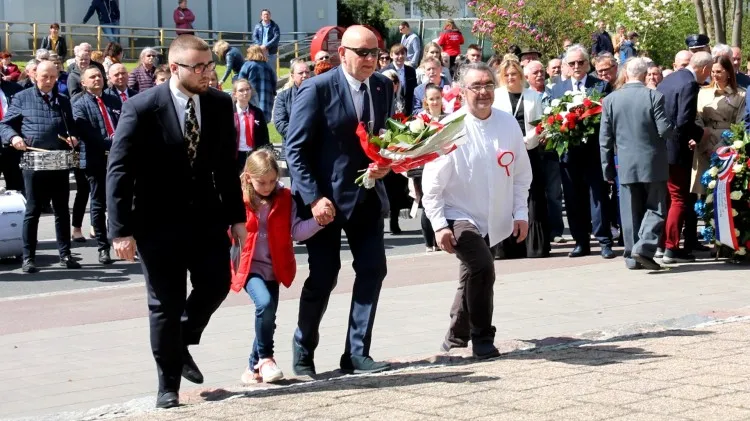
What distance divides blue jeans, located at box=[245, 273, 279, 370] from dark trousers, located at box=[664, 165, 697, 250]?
6264 mm

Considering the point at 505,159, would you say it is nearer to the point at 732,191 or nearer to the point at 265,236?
the point at 265,236

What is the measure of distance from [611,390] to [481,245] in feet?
4.86

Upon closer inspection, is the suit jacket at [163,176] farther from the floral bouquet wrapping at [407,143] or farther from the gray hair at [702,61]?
the gray hair at [702,61]

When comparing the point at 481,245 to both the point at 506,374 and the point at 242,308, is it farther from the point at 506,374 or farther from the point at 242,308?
the point at 242,308

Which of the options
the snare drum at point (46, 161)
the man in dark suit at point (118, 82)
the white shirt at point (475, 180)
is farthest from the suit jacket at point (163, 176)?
the man in dark suit at point (118, 82)

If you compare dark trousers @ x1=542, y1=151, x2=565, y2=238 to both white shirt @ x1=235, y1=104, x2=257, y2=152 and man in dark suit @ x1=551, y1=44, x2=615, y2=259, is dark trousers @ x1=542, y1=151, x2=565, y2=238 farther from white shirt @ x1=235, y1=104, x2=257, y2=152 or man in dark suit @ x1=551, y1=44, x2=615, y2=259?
white shirt @ x1=235, y1=104, x2=257, y2=152

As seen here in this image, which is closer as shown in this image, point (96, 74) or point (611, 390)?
→ point (611, 390)

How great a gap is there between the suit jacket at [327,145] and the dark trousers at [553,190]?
6.41 metres

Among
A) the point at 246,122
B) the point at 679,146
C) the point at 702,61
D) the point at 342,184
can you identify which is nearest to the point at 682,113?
the point at 679,146

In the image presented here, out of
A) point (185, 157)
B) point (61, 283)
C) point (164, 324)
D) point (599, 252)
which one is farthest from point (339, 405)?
point (599, 252)

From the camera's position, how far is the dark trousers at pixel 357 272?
304 inches

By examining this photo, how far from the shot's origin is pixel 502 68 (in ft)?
43.7

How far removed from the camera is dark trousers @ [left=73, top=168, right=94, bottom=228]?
14.7m

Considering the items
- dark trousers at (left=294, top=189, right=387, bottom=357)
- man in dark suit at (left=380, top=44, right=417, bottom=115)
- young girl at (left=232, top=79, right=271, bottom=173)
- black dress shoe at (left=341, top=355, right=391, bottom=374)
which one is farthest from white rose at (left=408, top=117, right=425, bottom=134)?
man in dark suit at (left=380, top=44, right=417, bottom=115)
